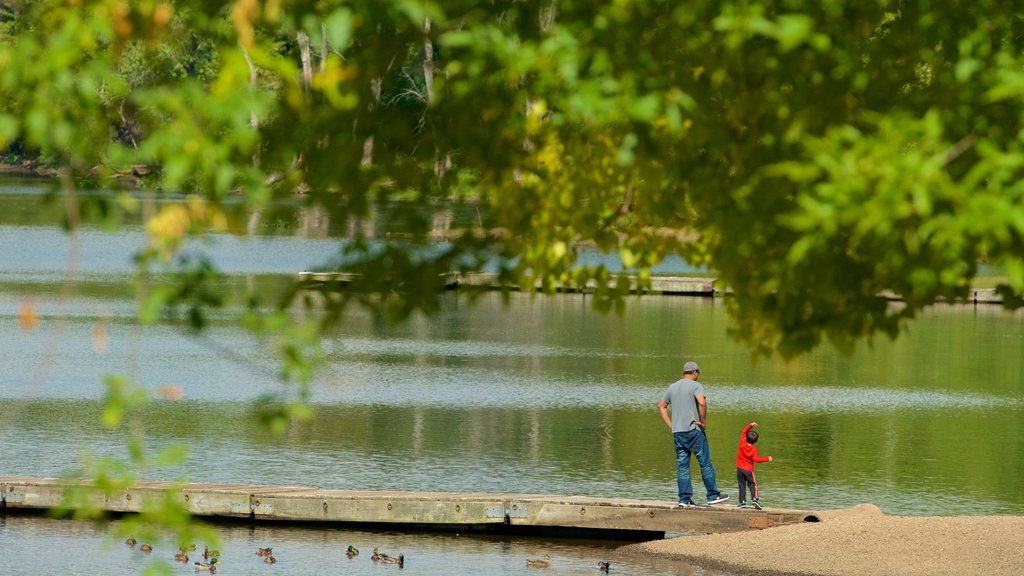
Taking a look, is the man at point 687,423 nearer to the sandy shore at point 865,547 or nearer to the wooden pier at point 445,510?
the wooden pier at point 445,510

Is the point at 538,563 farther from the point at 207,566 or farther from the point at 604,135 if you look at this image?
the point at 604,135

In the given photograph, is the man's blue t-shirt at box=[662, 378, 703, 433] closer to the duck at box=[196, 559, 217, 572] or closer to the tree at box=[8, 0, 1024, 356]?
the duck at box=[196, 559, 217, 572]

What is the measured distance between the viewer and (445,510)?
2169cm

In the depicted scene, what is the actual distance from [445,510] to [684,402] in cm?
310

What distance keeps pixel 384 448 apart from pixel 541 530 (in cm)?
738

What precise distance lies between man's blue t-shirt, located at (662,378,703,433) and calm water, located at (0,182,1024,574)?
72.0 inches

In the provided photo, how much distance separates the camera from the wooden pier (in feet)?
69.1

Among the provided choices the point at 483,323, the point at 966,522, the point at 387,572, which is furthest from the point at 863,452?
the point at 483,323

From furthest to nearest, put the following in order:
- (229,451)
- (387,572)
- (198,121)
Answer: (229,451) < (387,572) < (198,121)

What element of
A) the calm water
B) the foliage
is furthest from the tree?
the calm water

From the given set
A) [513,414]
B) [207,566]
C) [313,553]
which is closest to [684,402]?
[313,553]

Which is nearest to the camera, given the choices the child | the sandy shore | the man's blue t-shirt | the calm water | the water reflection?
the sandy shore

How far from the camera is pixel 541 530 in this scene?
21.8 m

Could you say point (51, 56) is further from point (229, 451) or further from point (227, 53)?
point (229, 451)
